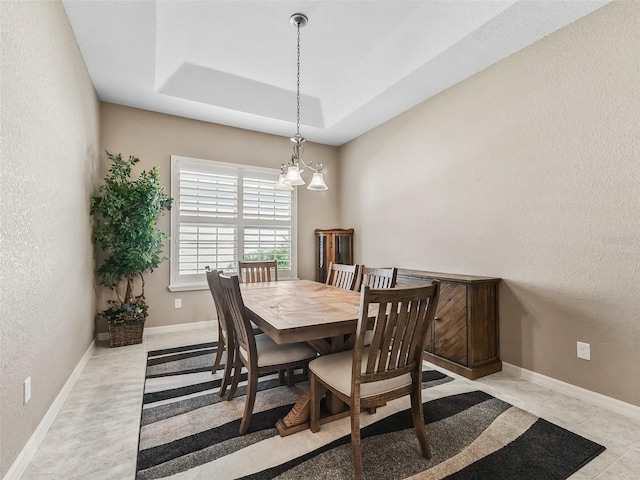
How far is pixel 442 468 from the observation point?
157cm

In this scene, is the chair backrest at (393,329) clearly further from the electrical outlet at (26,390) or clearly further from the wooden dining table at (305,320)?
the electrical outlet at (26,390)

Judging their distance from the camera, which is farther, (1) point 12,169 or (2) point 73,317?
(2) point 73,317

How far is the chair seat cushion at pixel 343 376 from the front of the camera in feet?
5.04

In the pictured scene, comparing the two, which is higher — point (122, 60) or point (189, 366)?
point (122, 60)

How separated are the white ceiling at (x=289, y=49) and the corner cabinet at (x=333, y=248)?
5.39ft

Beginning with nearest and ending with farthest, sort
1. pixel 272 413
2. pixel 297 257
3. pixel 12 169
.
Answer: pixel 12 169, pixel 272 413, pixel 297 257

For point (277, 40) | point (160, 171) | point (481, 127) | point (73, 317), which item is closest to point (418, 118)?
point (481, 127)

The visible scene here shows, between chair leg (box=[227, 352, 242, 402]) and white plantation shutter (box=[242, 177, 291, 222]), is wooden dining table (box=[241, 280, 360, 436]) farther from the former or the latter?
white plantation shutter (box=[242, 177, 291, 222])

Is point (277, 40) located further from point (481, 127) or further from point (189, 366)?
point (189, 366)

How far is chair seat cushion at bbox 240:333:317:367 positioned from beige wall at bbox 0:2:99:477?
3.77 ft

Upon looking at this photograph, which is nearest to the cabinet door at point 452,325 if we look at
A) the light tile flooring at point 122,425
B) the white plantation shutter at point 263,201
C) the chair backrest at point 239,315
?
the light tile flooring at point 122,425

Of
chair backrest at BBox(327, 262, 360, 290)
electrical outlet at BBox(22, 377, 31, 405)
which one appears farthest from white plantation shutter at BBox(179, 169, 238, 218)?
electrical outlet at BBox(22, 377, 31, 405)

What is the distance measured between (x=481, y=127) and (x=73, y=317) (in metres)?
4.07

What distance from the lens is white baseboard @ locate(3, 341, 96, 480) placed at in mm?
1493
